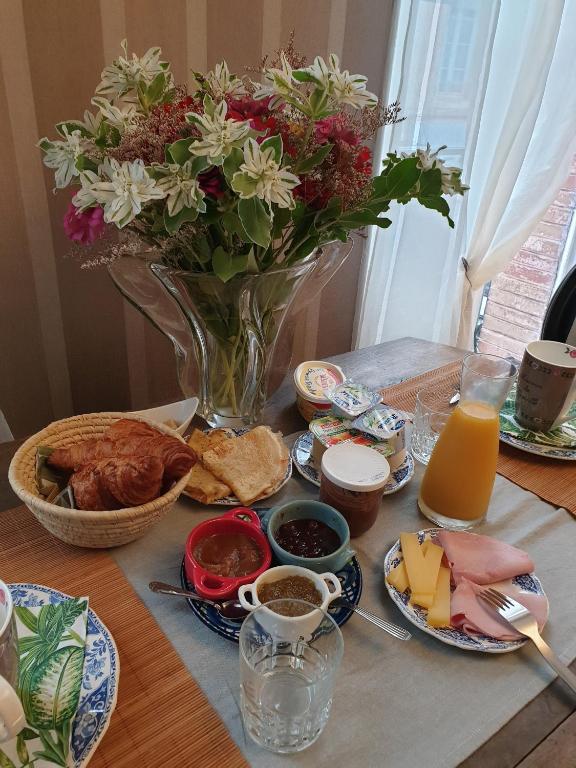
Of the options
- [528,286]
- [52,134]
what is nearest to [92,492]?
[52,134]

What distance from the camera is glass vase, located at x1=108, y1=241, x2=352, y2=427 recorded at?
2.56 ft

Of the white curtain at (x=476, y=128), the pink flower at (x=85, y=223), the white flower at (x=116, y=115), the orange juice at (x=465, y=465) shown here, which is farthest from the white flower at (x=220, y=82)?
the white curtain at (x=476, y=128)

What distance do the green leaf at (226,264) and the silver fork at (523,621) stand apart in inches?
19.1

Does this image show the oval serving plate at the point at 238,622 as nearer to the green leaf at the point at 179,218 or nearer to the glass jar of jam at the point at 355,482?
the glass jar of jam at the point at 355,482

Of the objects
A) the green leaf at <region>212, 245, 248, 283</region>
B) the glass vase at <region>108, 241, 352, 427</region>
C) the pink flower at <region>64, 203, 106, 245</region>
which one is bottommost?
the glass vase at <region>108, 241, 352, 427</region>

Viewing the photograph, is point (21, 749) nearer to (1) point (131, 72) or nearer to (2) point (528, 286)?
(1) point (131, 72)

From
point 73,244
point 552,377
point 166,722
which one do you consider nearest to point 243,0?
point 73,244

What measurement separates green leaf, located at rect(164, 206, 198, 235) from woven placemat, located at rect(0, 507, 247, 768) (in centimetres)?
41

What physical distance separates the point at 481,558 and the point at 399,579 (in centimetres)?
11

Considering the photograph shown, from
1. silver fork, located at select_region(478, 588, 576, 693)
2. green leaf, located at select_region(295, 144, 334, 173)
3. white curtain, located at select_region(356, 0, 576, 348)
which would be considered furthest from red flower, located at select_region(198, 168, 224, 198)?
white curtain, located at select_region(356, 0, 576, 348)

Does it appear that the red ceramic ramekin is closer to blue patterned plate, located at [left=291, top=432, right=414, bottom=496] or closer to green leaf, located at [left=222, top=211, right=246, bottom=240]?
blue patterned plate, located at [left=291, top=432, right=414, bottom=496]

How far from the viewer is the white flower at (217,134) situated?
60 cm

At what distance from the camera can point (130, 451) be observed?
2.25 feet

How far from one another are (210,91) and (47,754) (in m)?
0.73
